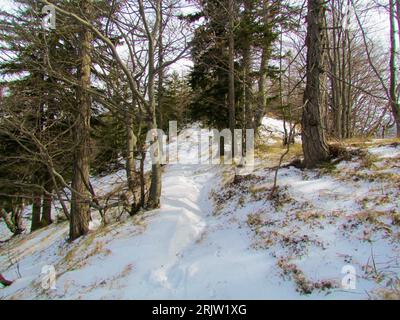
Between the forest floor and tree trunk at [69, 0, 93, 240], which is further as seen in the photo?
tree trunk at [69, 0, 93, 240]

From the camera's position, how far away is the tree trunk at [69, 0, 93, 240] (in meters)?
7.59

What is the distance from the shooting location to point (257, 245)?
477 centimetres

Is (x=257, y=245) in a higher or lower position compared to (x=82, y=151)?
lower

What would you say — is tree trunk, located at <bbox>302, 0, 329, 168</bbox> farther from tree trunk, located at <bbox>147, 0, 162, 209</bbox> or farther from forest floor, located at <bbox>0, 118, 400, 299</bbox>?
tree trunk, located at <bbox>147, 0, 162, 209</bbox>

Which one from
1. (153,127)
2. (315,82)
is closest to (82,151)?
(153,127)

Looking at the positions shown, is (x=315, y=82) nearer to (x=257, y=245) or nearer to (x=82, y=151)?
(x=257, y=245)

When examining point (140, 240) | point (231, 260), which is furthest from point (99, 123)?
point (231, 260)

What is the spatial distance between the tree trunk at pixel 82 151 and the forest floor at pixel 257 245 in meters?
0.59

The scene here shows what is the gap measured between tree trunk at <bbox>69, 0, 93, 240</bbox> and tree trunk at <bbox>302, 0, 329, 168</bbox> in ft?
17.8

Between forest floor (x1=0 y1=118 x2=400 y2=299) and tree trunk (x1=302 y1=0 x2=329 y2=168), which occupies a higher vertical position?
tree trunk (x1=302 y1=0 x2=329 y2=168)

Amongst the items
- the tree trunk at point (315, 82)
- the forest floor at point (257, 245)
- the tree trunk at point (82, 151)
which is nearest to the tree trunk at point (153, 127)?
the forest floor at point (257, 245)

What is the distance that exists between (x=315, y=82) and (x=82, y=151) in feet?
19.6

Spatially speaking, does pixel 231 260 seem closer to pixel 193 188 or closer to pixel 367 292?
pixel 367 292

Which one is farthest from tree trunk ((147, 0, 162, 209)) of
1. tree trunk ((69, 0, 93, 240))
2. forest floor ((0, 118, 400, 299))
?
tree trunk ((69, 0, 93, 240))
